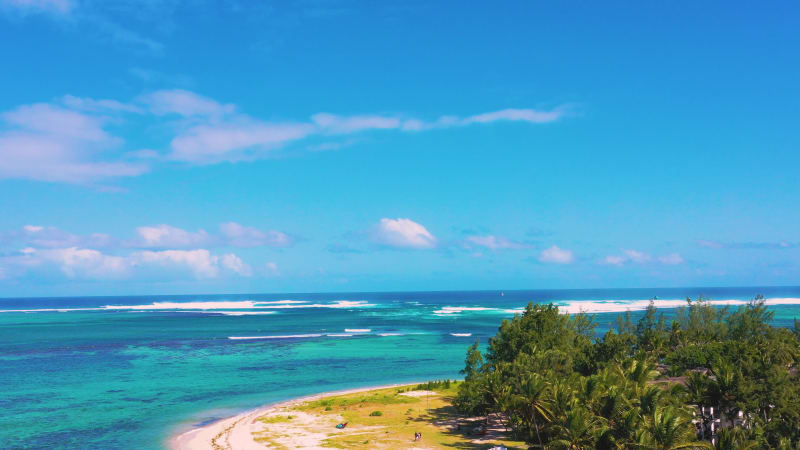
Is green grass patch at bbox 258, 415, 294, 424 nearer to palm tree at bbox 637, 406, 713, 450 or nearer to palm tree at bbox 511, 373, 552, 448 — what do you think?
palm tree at bbox 511, 373, 552, 448

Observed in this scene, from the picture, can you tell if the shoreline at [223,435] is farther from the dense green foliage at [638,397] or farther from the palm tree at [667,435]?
the palm tree at [667,435]

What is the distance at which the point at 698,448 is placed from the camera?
2562 cm

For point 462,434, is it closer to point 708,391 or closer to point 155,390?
point 708,391

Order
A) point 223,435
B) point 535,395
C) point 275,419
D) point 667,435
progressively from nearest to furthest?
1. point 667,435
2. point 535,395
3. point 223,435
4. point 275,419

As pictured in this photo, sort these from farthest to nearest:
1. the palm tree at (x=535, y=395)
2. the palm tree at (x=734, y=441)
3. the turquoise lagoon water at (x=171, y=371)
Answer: the turquoise lagoon water at (x=171, y=371), the palm tree at (x=535, y=395), the palm tree at (x=734, y=441)

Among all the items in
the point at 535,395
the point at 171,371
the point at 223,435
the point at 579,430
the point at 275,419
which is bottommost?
the point at 171,371

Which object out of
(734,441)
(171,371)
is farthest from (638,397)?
(171,371)

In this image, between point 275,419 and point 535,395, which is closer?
point 535,395

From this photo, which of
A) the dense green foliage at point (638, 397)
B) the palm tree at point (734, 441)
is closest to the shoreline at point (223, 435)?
the dense green foliage at point (638, 397)

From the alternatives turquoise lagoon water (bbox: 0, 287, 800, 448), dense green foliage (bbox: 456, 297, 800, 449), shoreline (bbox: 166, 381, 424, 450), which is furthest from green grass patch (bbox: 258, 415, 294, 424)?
dense green foliage (bbox: 456, 297, 800, 449)

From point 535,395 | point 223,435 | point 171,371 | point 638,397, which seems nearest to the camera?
point 638,397

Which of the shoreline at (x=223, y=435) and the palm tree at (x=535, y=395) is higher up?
the palm tree at (x=535, y=395)

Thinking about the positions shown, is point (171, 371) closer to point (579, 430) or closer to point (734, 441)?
point (579, 430)

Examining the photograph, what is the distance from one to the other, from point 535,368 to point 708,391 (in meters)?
12.2
